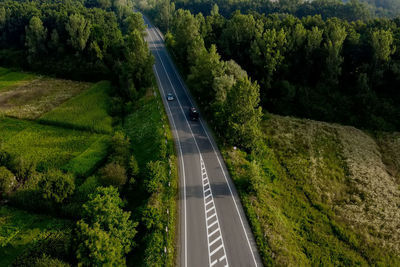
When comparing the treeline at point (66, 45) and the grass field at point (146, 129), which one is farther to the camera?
the treeline at point (66, 45)

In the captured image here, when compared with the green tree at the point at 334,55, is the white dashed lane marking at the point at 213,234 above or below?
below

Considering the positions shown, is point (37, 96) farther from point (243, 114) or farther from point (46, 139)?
point (243, 114)

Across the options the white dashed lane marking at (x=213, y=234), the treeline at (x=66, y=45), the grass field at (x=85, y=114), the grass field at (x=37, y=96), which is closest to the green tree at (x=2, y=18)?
the treeline at (x=66, y=45)

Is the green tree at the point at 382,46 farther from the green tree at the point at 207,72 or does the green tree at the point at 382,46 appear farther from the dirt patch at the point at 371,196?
the green tree at the point at 207,72

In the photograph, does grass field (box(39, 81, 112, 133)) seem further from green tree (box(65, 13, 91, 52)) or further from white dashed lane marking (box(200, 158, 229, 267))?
white dashed lane marking (box(200, 158, 229, 267))

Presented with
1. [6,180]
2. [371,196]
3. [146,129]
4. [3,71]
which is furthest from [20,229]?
[3,71]

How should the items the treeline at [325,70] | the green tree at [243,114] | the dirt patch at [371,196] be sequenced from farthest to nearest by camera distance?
the treeline at [325,70], the green tree at [243,114], the dirt patch at [371,196]
